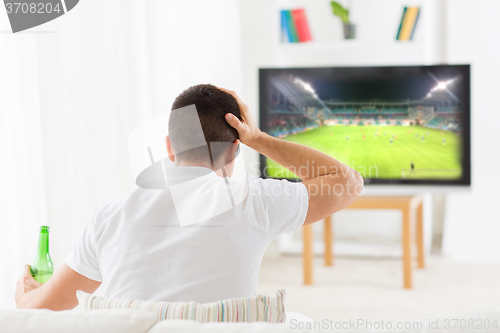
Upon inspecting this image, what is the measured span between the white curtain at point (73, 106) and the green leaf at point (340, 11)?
49.2 inches

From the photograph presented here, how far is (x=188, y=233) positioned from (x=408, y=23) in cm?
282

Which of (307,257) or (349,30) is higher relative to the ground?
(349,30)

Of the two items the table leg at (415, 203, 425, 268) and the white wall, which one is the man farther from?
the white wall

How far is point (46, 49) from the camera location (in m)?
1.67

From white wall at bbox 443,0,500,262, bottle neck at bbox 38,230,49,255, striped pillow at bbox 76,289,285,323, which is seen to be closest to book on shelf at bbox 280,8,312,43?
white wall at bbox 443,0,500,262

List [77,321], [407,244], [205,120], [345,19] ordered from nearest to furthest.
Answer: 1. [77,321]
2. [205,120]
3. [407,244]
4. [345,19]

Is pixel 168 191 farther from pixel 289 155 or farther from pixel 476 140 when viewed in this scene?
pixel 476 140

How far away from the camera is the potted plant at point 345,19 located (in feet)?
10.6

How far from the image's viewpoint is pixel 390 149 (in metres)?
2.72

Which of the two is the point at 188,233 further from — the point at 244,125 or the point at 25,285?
the point at 25,285

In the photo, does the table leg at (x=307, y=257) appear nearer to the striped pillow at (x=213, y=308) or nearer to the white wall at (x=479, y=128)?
the white wall at (x=479, y=128)

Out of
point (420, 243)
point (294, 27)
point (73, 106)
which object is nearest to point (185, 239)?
point (73, 106)

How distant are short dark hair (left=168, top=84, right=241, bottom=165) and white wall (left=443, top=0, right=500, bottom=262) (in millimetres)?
2580

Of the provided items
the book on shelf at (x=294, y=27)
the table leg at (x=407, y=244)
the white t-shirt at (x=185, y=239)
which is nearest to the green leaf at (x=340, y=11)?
the book on shelf at (x=294, y=27)
